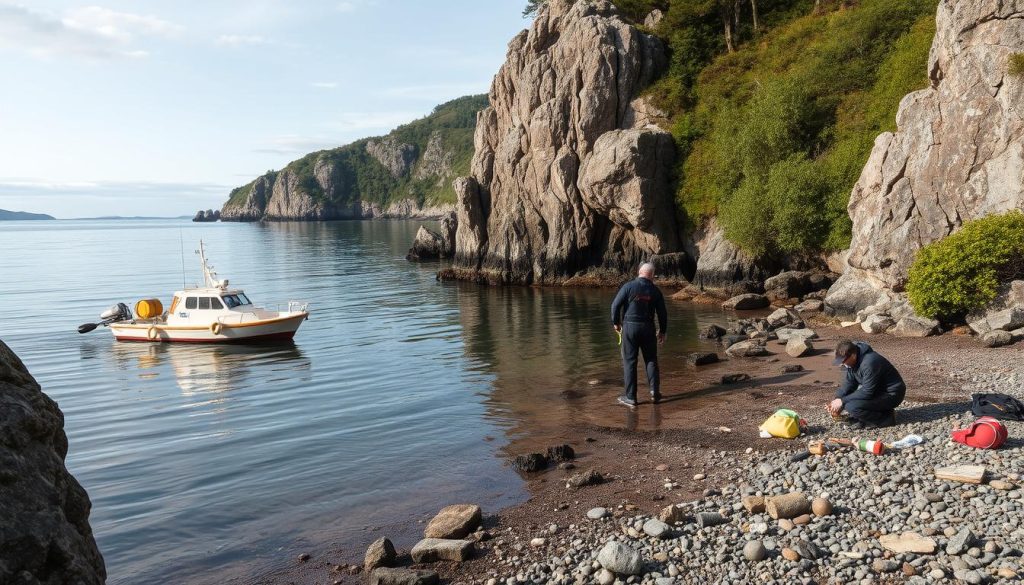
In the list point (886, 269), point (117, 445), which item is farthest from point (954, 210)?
point (117, 445)

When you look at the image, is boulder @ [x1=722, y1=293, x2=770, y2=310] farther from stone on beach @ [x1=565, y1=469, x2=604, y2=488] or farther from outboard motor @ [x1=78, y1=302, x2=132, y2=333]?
outboard motor @ [x1=78, y1=302, x2=132, y2=333]

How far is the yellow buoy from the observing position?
32.9 meters

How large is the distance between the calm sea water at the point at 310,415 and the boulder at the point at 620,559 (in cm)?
313

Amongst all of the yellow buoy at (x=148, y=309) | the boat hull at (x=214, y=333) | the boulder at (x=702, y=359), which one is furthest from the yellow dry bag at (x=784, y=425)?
the yellow buoy at (x=148, y=309)

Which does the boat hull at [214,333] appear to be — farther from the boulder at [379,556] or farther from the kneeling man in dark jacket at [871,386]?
the kneeling man in dark jacket at [871,386]

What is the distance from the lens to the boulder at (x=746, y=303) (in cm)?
3359

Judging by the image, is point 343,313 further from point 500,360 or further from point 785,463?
point 785,463

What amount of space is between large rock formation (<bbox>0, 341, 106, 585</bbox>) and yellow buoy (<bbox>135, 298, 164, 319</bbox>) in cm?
3041

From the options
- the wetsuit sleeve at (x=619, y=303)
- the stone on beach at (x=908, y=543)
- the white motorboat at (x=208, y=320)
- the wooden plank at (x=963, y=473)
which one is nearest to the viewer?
the stone on beach at (x=908, y=543)

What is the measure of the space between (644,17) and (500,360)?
49393 mm

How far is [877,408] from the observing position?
39.2 feet

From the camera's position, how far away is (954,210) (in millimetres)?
24281

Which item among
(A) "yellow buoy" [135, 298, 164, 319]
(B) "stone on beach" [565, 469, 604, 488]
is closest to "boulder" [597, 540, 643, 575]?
(B) "stone on beach" [565, 469, 604, 488]

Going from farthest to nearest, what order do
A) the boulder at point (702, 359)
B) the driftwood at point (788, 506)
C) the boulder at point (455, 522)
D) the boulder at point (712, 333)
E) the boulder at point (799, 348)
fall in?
the boulder at point (712, 333)
the boulder at point (702, 359)
the boulder at point (799, 348)
the boulder at point (455, 522)
the driftwood at point (788, 506)
